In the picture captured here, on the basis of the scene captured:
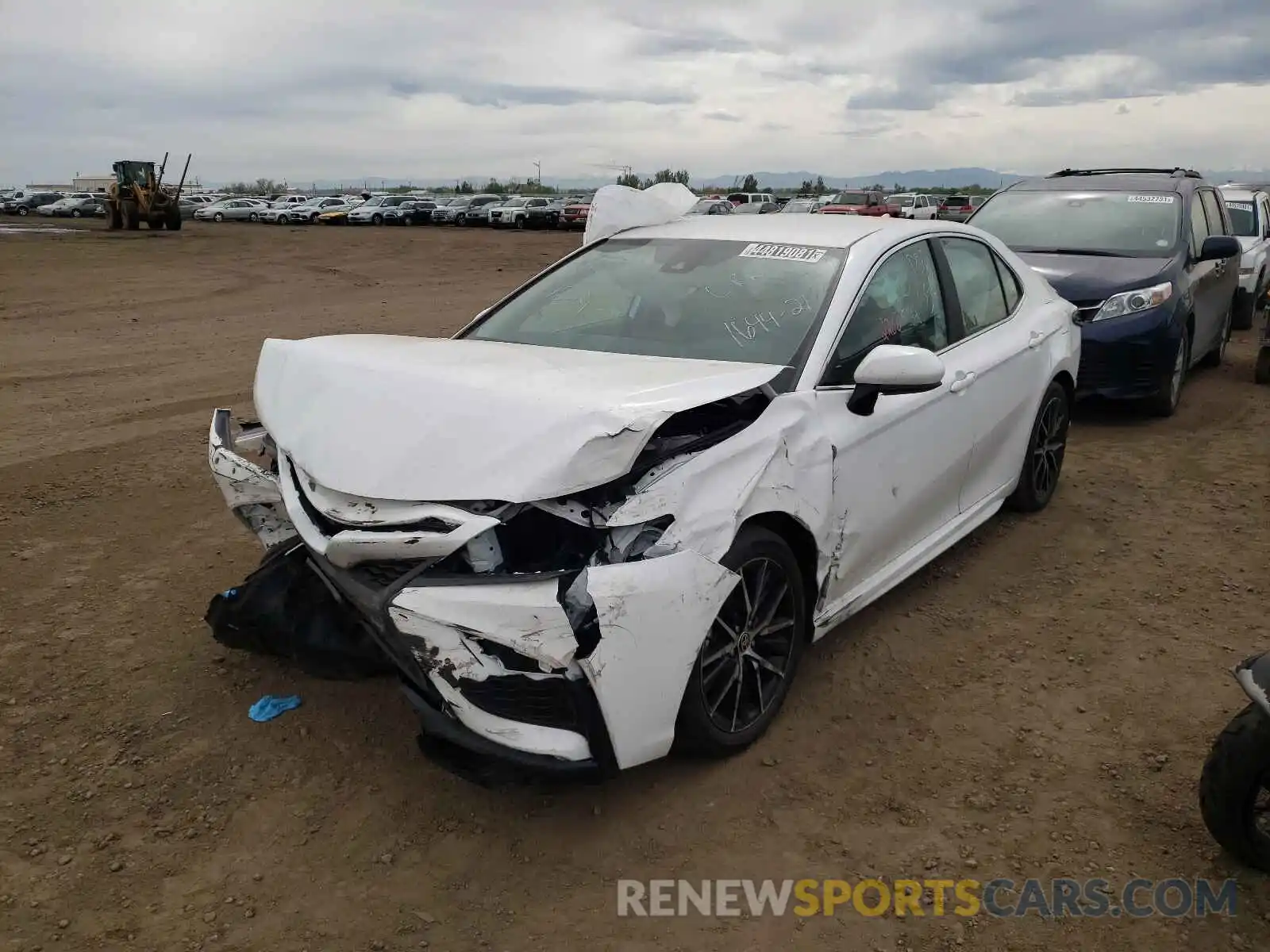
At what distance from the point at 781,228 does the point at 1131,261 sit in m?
4.65

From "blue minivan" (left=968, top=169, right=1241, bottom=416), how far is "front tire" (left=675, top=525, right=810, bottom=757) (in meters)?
4.31

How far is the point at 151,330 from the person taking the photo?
12.0 m

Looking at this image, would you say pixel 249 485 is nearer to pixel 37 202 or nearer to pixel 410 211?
pixel 410 211

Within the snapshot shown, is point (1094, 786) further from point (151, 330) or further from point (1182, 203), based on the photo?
point (151, 330)

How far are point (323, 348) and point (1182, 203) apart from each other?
24.2 ft

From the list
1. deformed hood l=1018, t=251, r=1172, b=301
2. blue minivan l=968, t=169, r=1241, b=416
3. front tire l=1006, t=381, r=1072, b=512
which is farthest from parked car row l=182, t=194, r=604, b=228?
front tire l=1006, t=381, r=1072, b=512

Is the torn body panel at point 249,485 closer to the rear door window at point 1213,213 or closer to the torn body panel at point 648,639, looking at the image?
the torn body panel at point 648,639

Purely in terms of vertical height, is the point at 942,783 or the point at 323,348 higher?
the point at 323,348

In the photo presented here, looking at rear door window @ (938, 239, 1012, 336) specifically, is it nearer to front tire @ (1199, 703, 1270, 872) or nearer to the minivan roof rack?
front tire @ (1199, 703, 1270, 872)

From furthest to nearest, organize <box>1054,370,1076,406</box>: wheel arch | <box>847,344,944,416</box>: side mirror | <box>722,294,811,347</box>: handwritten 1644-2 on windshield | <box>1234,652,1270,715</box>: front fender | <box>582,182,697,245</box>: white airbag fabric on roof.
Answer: <box>1054,370,1076,406</box>: wheel arch → <box>582,182,697,245</box>: white airbag fabric on roof → <box>722,294,811,347</box>: handwritten 1644-2 on windshield → <box>847,344,944,416</box>: side mirror → <box>1234,652,1270,715</box>: front fender

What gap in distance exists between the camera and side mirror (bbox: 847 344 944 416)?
129 inches

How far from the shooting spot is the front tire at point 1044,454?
517 centimetres

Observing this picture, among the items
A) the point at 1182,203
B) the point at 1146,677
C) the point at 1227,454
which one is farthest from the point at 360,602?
the point at 1182,203

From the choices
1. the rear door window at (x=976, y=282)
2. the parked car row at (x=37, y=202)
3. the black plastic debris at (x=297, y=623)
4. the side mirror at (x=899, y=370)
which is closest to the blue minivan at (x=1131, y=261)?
the rear door window at (x=976, y=282)
